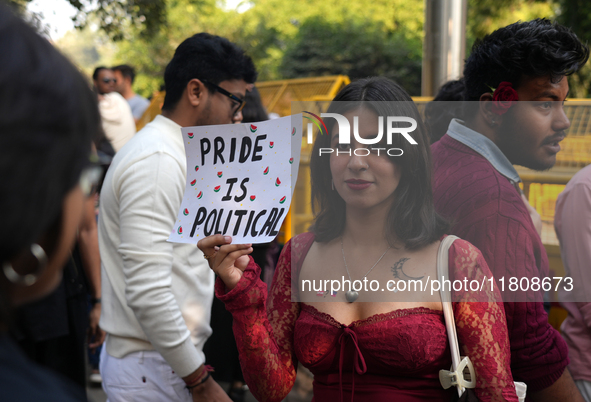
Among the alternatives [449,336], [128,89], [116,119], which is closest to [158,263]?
[449,336]

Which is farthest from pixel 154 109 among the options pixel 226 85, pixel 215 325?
pixel 226 85

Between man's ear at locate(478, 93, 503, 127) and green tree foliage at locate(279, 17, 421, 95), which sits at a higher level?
green tree foliage at locate(279, 17, 421, 95)

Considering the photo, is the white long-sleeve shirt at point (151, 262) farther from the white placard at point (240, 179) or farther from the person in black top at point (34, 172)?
the person in black top at point (34, 172)

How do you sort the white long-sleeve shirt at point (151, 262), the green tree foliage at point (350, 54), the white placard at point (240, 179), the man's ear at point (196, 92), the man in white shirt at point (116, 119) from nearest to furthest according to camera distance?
the white placard at point (240, 179) → the white long-sleeve shirt at point (151, 262) → the man's ear at point (196, 92) → the man in white shirt at point (116, 119) → the green tree foliage at point (350, 54)

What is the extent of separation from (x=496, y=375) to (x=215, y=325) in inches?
115

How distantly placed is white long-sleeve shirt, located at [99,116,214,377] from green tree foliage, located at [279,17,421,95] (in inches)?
840

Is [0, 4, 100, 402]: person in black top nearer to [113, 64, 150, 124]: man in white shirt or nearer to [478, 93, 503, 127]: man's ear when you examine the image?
[478, 93, 503, 127]: man's ear

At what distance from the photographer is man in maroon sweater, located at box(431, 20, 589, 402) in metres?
1.90

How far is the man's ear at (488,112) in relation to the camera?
2.15 metres

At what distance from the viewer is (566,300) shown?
242 centimetres

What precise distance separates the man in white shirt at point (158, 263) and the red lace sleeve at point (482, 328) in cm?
97

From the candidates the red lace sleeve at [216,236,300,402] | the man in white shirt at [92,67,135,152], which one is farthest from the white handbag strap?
the man in white shirt at [92,67,135,152]

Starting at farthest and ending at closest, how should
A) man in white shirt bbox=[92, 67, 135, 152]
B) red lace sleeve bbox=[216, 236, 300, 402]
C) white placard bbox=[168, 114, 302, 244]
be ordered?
man in white shirt bbox=[92, 67, 135, 152] < red lace sleeve bbox=[216, 236, 300, 402] < white placard bbox=[168, 114, 302, 244]

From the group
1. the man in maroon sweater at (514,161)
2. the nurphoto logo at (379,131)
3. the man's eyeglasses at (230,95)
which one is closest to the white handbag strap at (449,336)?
the man in maroon sweater at (514,161)
